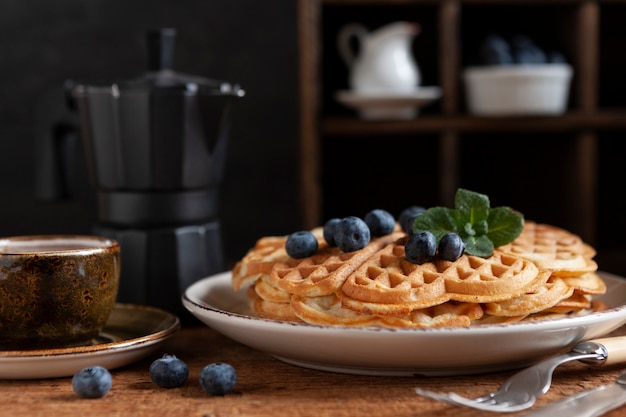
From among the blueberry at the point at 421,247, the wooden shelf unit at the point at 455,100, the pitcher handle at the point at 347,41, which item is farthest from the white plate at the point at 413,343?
the pitcher handle at the point at 347,41

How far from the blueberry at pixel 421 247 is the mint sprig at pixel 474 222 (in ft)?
0.20

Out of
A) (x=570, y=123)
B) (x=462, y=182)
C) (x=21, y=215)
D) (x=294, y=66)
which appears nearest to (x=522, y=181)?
(x=462, y=182)

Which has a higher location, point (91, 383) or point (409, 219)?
point (409, 219)

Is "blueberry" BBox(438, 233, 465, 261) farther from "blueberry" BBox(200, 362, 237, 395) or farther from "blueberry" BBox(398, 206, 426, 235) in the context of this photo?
"blueberry" BBox(200, 362, 237, 395)

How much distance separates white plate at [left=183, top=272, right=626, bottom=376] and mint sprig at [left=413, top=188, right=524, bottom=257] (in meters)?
0.18

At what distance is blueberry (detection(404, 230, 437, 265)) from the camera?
39.9 inches

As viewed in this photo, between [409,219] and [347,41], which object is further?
[347,41]

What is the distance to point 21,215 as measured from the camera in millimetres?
2770

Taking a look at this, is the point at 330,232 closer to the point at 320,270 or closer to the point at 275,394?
the point at 320,270

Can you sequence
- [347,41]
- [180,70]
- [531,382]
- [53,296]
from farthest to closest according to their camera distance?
[180,70] < [347,41] < [53,296] < [531,382]

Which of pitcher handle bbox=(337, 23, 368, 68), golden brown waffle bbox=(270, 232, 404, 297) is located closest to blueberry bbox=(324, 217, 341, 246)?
golden brown waffle bbox=(270, 232, 404, 297)

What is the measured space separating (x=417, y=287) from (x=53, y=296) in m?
0.43

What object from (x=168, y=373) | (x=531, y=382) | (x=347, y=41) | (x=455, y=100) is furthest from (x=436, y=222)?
(x=347, y=41)

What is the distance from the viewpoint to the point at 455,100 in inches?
94.9
